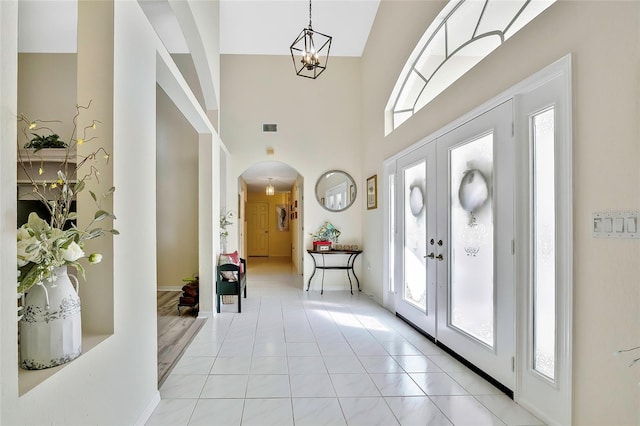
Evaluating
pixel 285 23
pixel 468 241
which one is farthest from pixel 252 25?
pixel 468 241

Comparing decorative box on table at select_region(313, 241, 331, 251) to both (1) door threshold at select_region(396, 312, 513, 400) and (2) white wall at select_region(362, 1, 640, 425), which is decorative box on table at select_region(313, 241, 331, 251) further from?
(2) white wall at select_region(362, 1, 640, 425)

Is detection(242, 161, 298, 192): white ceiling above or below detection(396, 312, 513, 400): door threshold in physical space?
above

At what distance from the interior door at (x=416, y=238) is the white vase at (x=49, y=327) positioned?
3001 millimetres

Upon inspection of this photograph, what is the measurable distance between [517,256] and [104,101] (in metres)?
2.57

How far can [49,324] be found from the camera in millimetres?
1449

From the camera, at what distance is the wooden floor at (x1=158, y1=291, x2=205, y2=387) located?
312cm

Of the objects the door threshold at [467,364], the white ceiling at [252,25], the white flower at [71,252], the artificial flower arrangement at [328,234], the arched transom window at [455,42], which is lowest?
the door threshold at [467,364]

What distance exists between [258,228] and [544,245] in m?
12.1

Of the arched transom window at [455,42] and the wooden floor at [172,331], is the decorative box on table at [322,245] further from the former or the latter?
the arched transom window at [455,42]

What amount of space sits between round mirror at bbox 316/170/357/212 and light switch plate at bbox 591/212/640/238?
15.8 feet

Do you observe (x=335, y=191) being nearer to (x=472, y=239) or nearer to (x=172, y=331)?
(x=172, y=331)

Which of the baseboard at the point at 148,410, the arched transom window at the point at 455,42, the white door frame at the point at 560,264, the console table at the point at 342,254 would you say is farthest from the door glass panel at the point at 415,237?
Answer: the baseboard at the point at 148,410

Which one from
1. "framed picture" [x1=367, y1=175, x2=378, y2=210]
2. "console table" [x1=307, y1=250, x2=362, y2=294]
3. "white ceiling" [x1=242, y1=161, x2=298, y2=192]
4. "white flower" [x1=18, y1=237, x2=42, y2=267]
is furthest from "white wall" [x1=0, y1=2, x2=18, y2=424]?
"white ceiling" [x1=242, y1=161, x2=298, y2=192]

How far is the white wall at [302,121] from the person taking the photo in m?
6.44
